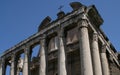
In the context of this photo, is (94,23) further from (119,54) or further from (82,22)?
(119,54)

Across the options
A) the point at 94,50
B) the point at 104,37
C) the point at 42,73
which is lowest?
the point at 42,73

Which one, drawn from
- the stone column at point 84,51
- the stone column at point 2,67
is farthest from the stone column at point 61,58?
the stone column at point 2,67

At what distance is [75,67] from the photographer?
23484 mm

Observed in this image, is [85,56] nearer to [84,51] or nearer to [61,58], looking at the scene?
[84,51]

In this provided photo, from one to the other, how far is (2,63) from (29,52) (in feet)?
12.3

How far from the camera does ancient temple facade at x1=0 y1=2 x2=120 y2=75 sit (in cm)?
1782

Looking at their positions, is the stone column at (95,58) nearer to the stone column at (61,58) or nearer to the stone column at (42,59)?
the stone column at (61,58)

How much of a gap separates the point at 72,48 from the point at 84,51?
6892 mm

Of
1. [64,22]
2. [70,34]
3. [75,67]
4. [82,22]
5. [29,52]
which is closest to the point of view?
[82,22]

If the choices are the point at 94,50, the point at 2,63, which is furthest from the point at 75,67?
the point at 2,63

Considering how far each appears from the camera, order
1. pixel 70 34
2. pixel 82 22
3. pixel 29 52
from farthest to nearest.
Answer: pixel 70 34, pixel 29 52, pixel 82 22

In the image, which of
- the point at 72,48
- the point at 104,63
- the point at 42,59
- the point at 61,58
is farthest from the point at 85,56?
the point at 72,48

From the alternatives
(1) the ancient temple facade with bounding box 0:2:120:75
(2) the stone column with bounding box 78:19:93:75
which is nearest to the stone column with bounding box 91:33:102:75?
(1) the ancient temple facade with bounding box 0:2:120:75

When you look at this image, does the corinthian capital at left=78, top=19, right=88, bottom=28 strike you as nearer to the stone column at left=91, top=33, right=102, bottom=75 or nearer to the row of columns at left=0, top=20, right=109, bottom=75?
the row of columns at left=0, top=20, right=109, bottom=75
